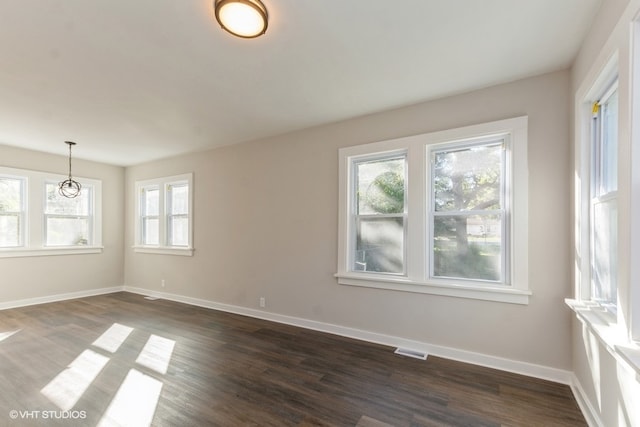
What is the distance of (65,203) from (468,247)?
689cm

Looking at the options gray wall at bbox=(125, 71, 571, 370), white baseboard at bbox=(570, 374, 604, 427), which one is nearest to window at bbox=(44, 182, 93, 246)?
gray wall at bbox=(125, 71, 571, 370)

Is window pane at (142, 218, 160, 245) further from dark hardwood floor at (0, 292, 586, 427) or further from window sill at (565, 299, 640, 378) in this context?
window sill at (565, 299, 640, 378)

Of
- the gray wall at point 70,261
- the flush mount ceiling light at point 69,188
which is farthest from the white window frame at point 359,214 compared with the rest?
the gray wall at point 70,261

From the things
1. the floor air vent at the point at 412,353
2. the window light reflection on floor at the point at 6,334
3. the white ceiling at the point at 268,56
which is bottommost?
the window light reflection on floor at the point at 6,334

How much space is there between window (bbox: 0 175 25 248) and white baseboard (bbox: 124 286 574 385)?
343 centimetres

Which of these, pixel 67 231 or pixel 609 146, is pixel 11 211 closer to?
pixel 67 231

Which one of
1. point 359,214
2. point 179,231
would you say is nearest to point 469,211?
point 359,214

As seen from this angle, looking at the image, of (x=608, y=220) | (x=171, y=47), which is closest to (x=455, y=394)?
(x=608, y=220)

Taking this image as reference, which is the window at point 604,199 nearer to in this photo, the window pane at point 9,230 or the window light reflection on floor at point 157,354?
the window light reflection on floor at point 157,354

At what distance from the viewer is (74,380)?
249 centimetres

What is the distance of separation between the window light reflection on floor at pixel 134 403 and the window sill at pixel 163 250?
279cm

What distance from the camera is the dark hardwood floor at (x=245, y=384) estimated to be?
2.05 m

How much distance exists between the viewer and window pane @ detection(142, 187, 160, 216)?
232 inches

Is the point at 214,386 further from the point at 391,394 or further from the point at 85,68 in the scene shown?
the point at 85,68
